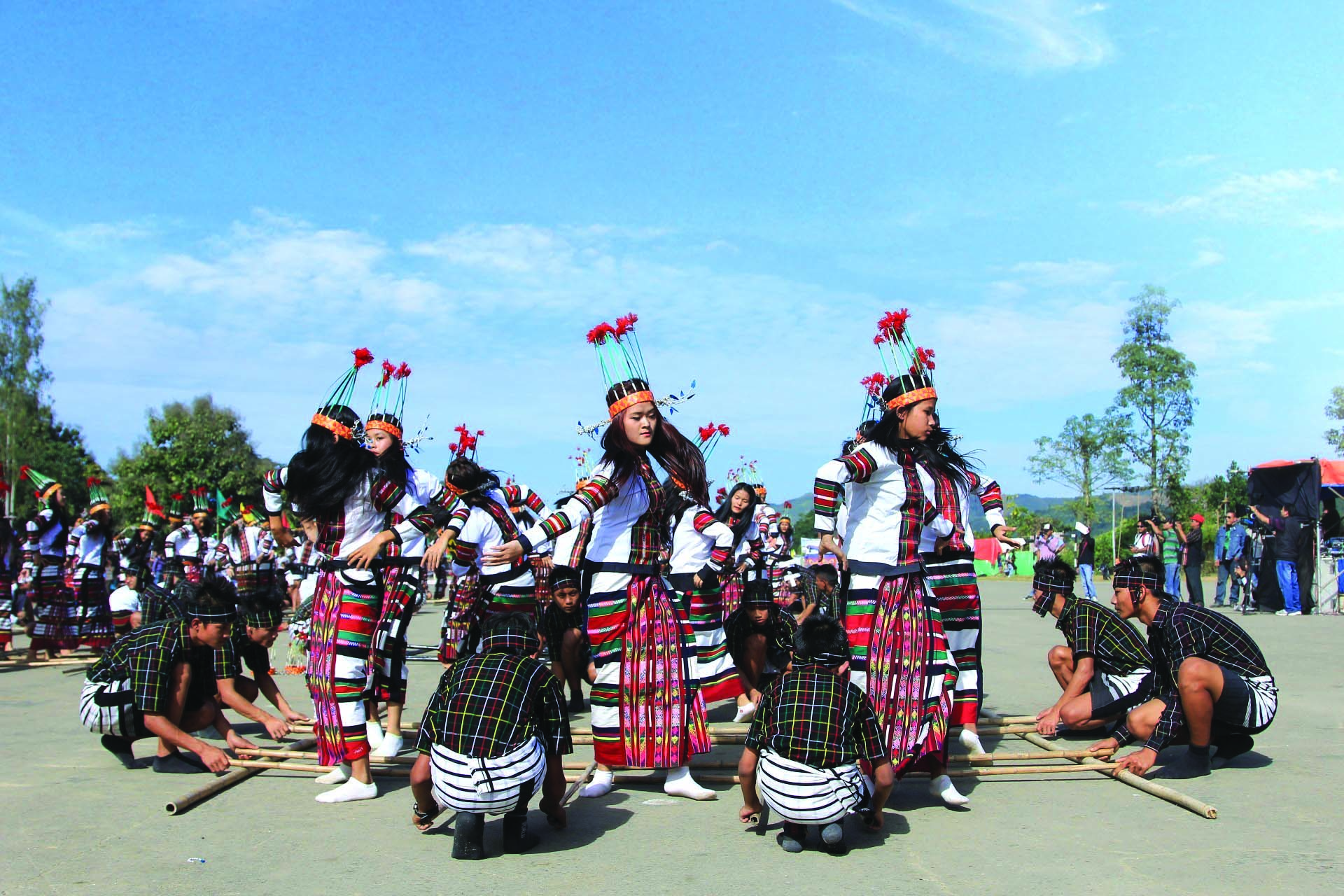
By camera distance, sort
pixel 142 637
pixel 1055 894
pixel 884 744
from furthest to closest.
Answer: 1. pixel 142 637
2. pixel 884 744
3. pixel 1055 894

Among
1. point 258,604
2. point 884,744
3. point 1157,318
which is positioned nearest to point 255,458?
point 1157,318

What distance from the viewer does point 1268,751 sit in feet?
20.6

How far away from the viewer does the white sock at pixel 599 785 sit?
530cm

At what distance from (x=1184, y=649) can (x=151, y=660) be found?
17.8 ft

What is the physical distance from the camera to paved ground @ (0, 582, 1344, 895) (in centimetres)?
397

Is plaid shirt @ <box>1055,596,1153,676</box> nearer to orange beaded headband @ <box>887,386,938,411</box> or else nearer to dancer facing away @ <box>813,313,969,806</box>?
dancer facing away @ <box>813,313,969,806</box>

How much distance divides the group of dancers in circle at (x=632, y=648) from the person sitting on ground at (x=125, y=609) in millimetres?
6542

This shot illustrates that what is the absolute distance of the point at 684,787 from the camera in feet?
17.4

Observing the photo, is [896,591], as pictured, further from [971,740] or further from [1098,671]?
[1098,671]

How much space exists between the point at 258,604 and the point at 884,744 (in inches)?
146

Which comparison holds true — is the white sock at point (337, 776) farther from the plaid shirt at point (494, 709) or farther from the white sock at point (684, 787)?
the white sock at point (684, 787)

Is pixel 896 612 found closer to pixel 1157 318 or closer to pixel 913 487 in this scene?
pixel 913 487

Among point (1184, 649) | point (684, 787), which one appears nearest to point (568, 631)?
point (684, 787)

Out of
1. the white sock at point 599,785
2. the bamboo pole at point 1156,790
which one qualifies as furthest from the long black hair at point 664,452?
the bamboo pole at point 1156,790
